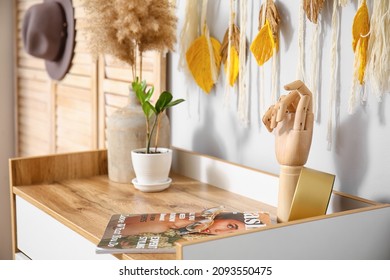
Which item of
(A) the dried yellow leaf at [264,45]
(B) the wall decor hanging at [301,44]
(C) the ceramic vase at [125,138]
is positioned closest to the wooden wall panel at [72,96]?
(C) the ceramic vase at [125,138]

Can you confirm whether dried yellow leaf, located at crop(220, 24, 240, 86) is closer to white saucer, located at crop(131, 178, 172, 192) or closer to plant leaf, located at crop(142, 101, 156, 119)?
plant leaf, located at crop(142, 101, 156, 119)

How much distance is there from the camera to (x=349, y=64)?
1501 millimetres

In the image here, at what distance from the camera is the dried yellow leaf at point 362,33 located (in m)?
1.43

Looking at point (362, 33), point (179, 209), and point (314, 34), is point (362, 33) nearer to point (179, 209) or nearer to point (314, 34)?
point (314, 34)

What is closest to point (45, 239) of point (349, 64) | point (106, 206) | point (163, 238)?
point (106, 206)

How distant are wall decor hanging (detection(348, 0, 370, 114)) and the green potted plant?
1.88 ft

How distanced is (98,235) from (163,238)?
0.55 feet

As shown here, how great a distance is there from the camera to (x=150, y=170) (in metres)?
1.83

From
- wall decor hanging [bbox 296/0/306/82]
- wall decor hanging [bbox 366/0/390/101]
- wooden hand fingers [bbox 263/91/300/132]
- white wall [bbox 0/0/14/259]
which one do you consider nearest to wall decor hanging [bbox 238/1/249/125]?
wall decor hanging [bbox 296/0/306/82]

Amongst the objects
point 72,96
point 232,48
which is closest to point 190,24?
point 232,48

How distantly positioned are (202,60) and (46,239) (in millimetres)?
755

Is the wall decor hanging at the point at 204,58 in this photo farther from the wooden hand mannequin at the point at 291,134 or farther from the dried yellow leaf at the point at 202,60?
the wooden hand mannequin at the point at 291,134

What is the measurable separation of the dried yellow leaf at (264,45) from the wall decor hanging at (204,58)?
A: 22cm

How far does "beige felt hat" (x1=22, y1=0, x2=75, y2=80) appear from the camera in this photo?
2855mm
